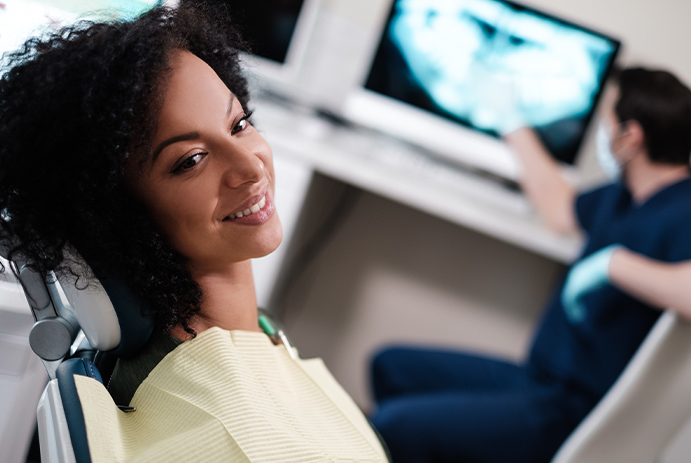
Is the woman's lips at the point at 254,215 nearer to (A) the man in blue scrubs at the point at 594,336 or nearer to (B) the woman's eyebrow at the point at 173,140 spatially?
(B) the woman's eyebrow at the point at 173,140

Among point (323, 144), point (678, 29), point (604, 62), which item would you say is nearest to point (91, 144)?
point (323, 144)

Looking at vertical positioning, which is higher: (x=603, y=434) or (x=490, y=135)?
(x=490, y=135)

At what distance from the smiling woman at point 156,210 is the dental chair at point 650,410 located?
1.81 ft

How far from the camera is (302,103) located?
1.84 metres

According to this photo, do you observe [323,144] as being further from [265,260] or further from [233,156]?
[233,156]

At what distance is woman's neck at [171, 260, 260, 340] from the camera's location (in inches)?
20.0

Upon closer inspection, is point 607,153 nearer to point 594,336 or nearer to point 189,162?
point 594,336

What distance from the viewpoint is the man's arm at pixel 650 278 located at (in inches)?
36.2

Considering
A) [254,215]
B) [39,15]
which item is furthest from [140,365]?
[39,15]

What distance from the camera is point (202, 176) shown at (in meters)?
0.45

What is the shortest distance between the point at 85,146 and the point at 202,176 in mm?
91

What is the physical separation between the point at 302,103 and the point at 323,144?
429 mm

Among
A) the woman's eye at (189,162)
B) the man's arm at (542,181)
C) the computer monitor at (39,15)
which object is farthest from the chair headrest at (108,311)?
the man's arm at (542,181)

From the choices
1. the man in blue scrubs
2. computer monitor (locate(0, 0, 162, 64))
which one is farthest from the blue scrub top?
computer monitor (locate(0, 0, 162, 64))
